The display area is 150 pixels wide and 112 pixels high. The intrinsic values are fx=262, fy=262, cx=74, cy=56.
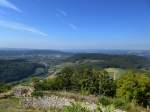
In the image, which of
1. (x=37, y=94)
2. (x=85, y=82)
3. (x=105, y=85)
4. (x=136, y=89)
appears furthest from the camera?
(x=85, y=82)

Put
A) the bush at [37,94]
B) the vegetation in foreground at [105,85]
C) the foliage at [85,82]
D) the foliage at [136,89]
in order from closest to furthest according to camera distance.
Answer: the bush at [37,94] < the vegetation in foreground at [105,85] < the foliage at [136,89] < the foliage at [85,82]

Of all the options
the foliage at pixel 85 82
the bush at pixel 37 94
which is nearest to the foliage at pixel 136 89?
the foliage at pixel 85 82

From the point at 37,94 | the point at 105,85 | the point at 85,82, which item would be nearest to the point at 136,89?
the point at 105,85

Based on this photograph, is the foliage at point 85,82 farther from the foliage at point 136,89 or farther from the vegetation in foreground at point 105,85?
the foliage at point 136,89

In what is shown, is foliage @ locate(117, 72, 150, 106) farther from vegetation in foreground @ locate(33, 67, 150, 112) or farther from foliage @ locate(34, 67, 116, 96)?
foliage @ locate(34, 67, 116, 96)

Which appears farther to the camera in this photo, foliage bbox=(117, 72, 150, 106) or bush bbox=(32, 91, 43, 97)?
foliage bbox=(117, 72, 150, 106)

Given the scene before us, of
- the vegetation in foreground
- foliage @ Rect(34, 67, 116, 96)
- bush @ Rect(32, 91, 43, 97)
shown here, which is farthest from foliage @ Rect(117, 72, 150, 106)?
bush @ Rect(32, 91, 43, 97)

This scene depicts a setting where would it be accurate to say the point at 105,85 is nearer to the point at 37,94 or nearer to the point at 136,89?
the point at 136,89

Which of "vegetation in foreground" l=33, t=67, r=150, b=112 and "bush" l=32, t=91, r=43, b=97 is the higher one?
"bush" l=32, t=91, r=43, b=97

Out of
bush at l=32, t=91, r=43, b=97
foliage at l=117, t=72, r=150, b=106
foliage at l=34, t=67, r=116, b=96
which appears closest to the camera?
Result: bush at l=32, t=91, r=43, b=97

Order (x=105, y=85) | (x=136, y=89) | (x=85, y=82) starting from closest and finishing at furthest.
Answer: (x=136, y=89) → (x=105, y=85) → (x=85, y=82)

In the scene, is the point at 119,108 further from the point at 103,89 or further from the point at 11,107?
the point at 103,89

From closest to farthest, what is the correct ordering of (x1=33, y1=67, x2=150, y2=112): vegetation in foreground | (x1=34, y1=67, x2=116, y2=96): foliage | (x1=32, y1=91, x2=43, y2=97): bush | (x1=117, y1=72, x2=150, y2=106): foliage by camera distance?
(x1=32, y1=91, x2=43, y2=97): bush → (x1=33, y1=67, x2=150, y2=112): vegetation in foreground → (x1=117, y1=72, x2=150, y2=106): foliage → (x1=34, y1=67, x2=116, y2=96): foliage

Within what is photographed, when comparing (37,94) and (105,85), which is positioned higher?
(37,94)
